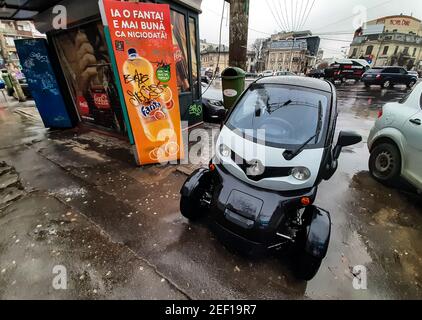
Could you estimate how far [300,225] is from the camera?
2166 millimetres

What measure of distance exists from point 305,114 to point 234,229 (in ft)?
5.04

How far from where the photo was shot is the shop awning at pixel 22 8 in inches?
206

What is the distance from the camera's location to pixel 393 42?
4788 cm

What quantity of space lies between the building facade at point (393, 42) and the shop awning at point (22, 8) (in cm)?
6107

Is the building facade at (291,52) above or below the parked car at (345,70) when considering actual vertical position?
above

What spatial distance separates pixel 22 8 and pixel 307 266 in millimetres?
8930

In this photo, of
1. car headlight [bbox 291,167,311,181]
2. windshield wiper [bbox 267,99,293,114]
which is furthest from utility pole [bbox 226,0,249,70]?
car headlight [bbox 291,167,311,181]

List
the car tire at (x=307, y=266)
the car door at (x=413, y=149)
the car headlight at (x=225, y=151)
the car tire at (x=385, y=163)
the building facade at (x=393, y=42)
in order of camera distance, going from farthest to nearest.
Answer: the building facade at (x=393, y=42) < the car tire at (x=385, y=163) < the car door at (x=413, y=149) < the car headlight at (x=225, y=151) < the car tire at (x=307, y=266)

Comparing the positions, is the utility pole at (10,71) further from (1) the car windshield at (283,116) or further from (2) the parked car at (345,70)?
(2) the parked car at (345,70)

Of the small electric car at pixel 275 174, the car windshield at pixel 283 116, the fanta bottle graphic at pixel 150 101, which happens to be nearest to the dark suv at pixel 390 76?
the small electric car at pixel 275 174

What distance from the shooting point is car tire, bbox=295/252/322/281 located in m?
1.87

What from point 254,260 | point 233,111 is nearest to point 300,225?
point 254,260

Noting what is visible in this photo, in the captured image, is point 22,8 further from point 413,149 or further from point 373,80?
point 373,80
